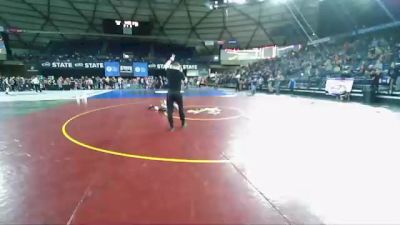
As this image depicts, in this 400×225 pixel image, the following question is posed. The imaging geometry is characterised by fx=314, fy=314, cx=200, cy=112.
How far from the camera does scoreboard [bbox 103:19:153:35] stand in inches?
1527

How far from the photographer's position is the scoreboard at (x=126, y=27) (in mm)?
38781

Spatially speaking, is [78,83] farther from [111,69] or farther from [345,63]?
[345,63]

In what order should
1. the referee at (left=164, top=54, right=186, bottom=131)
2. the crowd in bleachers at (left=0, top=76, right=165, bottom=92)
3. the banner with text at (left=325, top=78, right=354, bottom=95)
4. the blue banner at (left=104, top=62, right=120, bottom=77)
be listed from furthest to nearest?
the blue banner at (left=104, top=62, right=120, bottom=77)
the crowd in bleachers at (left=0, top=76, right=165, bottom=92)
the banner with text at (left=325, top=78, right=354, bottom=95)
the referee at (left=164, top=54, right=186, bottom=131)

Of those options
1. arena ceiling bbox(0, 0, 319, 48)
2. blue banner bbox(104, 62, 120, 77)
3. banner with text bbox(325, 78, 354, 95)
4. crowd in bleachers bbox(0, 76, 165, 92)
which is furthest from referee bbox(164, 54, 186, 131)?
blue banner bbox(104, 62, 120, 77)

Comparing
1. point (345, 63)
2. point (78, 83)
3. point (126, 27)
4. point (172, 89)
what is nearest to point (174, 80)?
point (172, 89)

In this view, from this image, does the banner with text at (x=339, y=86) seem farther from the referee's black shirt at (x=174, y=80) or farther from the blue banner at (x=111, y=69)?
the blue banner at (x=111, y=69)

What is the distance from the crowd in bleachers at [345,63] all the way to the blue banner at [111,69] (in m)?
16.6

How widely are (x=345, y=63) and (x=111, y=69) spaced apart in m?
27.2

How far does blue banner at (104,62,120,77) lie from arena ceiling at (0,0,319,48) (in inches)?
157

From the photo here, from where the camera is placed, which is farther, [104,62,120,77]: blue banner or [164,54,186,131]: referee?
[104,62,120,77]: blue banner

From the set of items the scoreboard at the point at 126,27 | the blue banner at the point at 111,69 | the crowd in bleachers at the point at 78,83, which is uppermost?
the scoreboard at the point at 126,27

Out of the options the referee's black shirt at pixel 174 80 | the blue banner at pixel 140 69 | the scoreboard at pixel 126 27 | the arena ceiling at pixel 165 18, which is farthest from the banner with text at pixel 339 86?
the scoreboard at pixel 126 27

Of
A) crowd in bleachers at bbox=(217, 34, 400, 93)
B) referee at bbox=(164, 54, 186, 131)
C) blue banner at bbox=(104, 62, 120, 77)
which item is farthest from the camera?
blue banner at bbox=(104, 62, 120, 77)

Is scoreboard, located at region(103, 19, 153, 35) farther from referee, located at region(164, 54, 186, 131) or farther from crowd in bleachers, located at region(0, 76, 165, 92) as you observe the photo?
referee, located at region(164, 54, 186, 131)
